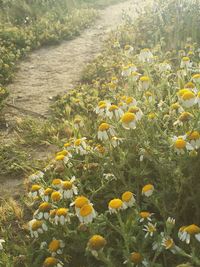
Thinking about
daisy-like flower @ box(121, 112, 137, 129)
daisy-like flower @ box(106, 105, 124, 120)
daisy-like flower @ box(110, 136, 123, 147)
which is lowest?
daisy-like flower @ box(110, 136, 123, 147)

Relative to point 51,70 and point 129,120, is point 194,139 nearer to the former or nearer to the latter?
point 129,120

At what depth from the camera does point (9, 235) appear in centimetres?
342

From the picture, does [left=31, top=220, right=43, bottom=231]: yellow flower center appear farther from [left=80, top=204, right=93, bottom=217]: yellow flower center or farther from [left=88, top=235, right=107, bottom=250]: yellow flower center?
[left=88, top=235, right=107, bottom=250]: yellow flower center

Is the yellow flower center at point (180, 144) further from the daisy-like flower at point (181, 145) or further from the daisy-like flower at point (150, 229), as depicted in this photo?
the daisy-like flower at point (150, 229)

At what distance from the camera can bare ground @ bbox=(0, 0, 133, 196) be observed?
18.6 ft

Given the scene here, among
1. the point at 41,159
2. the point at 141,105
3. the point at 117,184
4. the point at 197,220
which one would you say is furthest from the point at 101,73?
the point at 197,220

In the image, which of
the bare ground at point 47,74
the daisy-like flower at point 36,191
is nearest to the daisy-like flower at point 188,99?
the daisy-like flower at point 36,191

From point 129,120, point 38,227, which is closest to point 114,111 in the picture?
point 129,120

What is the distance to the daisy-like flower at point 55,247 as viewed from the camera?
2.83 metres

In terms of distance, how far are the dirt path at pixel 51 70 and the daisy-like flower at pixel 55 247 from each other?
2.95m

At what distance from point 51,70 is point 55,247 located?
4829 millimetres

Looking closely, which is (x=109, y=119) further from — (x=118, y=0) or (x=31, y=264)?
(x=118, y=0)

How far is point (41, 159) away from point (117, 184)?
49.1 inches

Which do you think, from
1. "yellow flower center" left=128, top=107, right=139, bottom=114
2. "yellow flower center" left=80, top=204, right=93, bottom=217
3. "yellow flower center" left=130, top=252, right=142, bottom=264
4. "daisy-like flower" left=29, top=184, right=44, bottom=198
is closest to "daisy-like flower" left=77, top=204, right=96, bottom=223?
"yellow flower center" left=80, top=204, right=93, bottom=217
